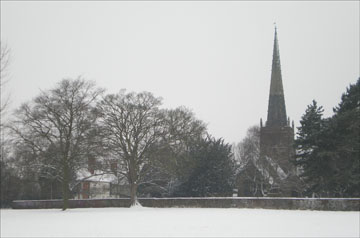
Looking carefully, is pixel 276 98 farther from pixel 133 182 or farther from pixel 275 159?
pixel 133 182

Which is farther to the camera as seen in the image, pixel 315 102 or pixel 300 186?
pixel 300 186

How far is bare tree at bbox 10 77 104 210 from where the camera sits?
41062 millimetres

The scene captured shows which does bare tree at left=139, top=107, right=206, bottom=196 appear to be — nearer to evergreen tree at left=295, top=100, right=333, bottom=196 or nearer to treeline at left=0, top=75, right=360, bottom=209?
treeline at left=0, top=75, right=360, bottom=209

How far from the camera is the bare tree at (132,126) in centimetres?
4559

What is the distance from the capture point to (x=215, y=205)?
4109 centimetres

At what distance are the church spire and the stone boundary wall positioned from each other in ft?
145

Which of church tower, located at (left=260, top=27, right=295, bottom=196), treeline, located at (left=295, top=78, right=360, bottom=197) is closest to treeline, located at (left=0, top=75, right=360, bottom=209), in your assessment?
treeline, located at (left=295, top=78, right=360, bottom=197)

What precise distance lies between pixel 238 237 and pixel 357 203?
66.7 feet

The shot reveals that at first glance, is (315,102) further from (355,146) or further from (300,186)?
(300,186)

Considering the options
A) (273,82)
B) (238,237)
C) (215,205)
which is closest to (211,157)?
(215,205)

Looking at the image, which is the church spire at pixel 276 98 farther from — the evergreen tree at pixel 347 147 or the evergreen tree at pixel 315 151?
the evergreen tree at pixel 347 147

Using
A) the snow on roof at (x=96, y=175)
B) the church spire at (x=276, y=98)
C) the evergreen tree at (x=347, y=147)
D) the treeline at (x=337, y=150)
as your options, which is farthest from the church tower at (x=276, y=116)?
the evergreen tree at (x=347, y=147)

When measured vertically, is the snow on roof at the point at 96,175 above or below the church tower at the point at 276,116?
below

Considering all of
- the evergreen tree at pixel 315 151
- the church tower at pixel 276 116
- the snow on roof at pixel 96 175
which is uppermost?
the church tower at pixel 276 116
